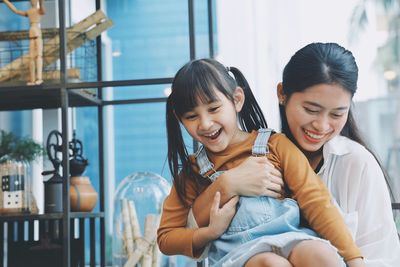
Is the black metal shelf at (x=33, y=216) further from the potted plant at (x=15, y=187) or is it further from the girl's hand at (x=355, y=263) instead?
the girl's hand at (x=355, y=263)

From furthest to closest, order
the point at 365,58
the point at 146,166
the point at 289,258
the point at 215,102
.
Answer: the point at 365,58, the point at 146,166, the point at 215,102, the point at 289,258

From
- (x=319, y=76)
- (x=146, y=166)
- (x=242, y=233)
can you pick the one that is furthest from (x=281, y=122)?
(x=146, y=166)

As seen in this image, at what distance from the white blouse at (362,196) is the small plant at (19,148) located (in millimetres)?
1417

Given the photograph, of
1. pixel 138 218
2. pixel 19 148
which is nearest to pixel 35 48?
pixel 19 148

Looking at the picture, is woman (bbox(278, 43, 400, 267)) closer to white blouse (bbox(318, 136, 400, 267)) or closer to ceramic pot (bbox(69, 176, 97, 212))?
white blouse (bbox(318, 136, 400, 267))

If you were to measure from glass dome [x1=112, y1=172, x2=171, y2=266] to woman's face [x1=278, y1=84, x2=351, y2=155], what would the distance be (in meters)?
0.94

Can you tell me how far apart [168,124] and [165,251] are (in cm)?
28

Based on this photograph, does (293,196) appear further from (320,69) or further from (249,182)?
(320,69)

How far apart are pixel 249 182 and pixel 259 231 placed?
0.34 feet

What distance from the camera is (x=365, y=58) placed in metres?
3.76

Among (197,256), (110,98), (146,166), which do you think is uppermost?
(110,98)

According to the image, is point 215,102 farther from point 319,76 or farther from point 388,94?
point 388,94

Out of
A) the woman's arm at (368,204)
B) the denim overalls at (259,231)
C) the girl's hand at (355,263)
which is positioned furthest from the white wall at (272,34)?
the girl's hand at (355,263)

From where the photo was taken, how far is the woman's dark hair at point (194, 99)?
1.48 m
